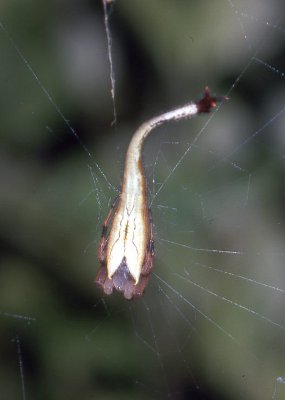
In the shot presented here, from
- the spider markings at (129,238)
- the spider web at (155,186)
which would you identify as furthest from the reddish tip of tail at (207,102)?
the spider web at (155,186)

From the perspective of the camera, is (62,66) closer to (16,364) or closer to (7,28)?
(7,28)

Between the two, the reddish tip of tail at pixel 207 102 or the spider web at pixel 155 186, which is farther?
the spider web at pixel 155 186

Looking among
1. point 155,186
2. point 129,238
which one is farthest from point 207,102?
point 155,186

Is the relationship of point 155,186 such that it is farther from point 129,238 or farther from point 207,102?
point 207,102

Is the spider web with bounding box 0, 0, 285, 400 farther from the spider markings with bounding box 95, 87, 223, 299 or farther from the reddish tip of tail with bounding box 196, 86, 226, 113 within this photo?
the reddish tip of tail with bounding box 196, 86, 226, 113

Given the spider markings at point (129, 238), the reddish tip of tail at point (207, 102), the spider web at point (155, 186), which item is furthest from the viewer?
the spider web at point (155, 186)

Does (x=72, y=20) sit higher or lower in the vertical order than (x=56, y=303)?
higher

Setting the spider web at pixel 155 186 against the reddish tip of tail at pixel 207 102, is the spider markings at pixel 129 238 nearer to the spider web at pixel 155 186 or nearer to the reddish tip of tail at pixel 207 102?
the reddish tip of tail at pixel 207 102

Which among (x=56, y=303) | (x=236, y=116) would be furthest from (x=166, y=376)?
(x=236, y=116)
